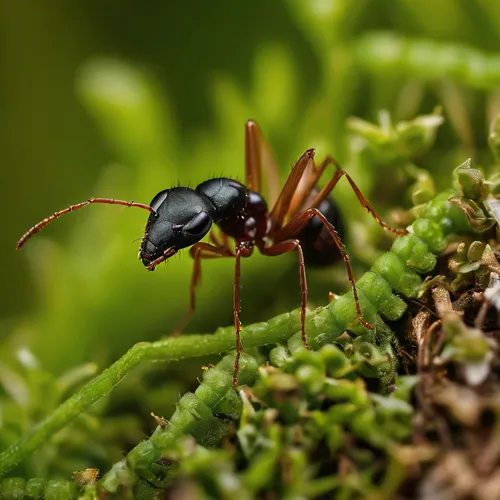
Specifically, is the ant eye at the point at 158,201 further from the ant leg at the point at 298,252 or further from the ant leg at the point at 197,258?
the ant leg at the point at 298,252

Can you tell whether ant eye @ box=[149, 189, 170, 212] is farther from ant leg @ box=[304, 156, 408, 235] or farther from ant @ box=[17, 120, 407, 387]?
ant leg @ box=[304, 156, 408, 235]

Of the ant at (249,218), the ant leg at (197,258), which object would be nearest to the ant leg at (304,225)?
the ant at (249,218)

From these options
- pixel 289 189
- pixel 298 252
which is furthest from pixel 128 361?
pixel 289 189

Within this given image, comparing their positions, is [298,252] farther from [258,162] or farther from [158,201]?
[258,162]

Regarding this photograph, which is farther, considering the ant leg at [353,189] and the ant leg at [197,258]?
the ant leg at [197,258]

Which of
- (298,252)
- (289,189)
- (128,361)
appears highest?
(289,189)
